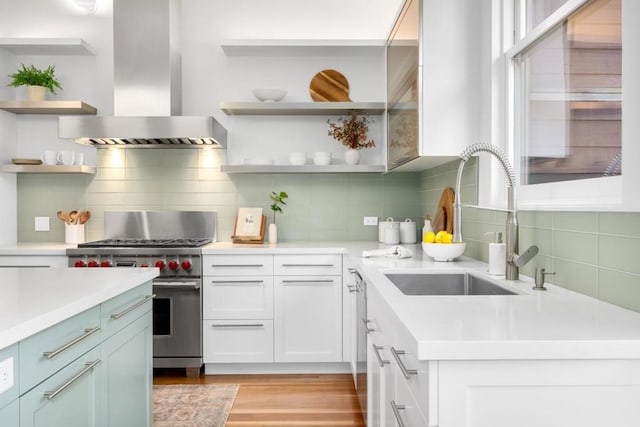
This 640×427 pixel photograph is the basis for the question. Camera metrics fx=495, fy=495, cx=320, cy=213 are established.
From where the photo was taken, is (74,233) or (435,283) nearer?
(435,283)

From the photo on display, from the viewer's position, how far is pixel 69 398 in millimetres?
1454

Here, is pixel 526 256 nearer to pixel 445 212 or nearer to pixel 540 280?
pixel 540 280

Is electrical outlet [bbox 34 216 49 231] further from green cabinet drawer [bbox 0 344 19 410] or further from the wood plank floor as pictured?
green cabinet drawer [bbox 0 344 19 410]

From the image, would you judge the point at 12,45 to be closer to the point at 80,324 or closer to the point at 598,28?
the point at 80,324

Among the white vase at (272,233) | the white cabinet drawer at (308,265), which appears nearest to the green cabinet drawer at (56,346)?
the white cabinet drawer at (308,265)

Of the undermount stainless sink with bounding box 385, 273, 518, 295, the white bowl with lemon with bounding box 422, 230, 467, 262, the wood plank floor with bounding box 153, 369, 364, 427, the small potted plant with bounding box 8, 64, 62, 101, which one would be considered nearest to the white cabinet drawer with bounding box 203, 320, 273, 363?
the wood plank floor with bounding box 153, 369, 364, 427

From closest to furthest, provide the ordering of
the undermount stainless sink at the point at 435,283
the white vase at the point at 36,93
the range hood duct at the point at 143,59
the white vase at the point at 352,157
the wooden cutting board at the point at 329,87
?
the undermount stainless sink at the point at 435,283, the range hood duct at the point at 143,59, the white vase at the point at 36,93, the white vase at the point at 352,157, the wooden cutting board at the point at 329,87

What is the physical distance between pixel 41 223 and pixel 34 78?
1.14 m

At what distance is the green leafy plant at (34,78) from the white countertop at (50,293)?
227 cm

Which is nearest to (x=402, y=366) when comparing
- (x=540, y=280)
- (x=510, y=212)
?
(x=540, y=280)

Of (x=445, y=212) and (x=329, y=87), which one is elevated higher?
(x=329, y=87)

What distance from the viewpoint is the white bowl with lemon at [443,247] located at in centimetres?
247

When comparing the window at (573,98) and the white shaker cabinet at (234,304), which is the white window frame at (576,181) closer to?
the window at (573,98)

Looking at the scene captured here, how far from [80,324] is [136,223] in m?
2.58
